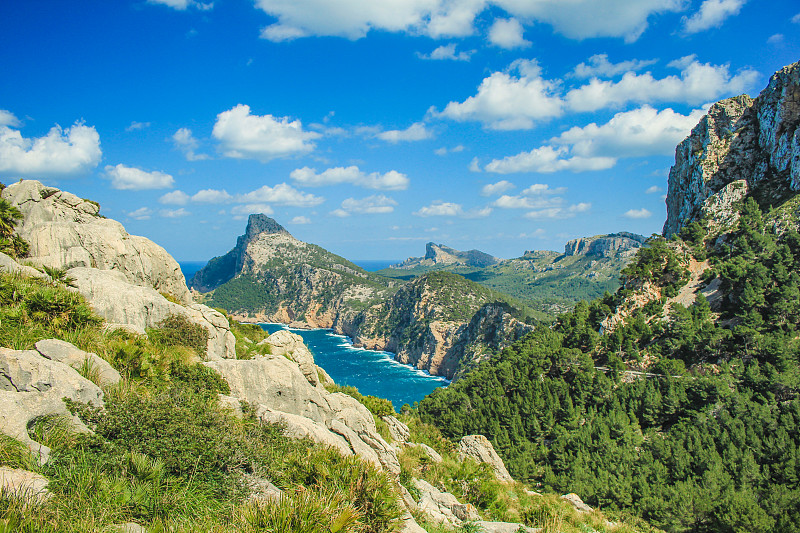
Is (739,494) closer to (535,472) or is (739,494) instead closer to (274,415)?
(535,472)

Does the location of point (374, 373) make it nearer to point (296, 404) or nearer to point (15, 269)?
point (296, 404)

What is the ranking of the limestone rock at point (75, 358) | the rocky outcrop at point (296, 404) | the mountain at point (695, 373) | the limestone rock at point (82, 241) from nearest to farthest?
the limestone rock at point (75, 358) < the rocky outcrop at point (296, 404) < the limestone rock at point (82, 241) < the mountain at point (695, 373)

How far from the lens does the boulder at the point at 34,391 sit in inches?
336

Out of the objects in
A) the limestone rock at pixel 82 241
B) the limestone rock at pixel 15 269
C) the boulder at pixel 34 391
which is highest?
the limestone rock at pixel 82 241

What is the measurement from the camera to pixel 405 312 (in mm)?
145250

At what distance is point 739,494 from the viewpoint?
→ 28.4 meters

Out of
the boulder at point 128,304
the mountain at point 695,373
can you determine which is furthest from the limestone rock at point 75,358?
the mountain at point 695,373

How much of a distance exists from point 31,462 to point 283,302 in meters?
190

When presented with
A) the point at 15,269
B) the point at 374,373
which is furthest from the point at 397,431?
the point at 374,373

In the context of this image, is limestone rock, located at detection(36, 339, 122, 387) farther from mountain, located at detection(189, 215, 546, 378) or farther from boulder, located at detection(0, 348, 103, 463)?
mountain, located at detection(189, 215, 546, 378)

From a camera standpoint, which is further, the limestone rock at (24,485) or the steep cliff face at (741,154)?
the steep cliff face at (741,154)

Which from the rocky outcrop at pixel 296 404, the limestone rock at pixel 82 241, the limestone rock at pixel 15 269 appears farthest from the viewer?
the limestone rock at pixel 82 241

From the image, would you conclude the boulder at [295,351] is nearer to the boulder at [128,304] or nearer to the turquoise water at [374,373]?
the boulder at [128,304]

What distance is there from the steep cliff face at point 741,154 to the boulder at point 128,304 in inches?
2795
